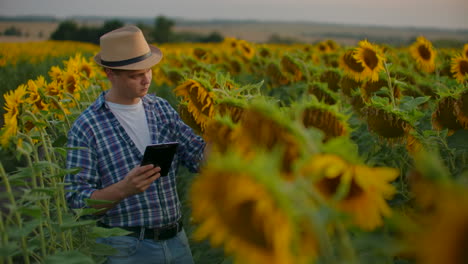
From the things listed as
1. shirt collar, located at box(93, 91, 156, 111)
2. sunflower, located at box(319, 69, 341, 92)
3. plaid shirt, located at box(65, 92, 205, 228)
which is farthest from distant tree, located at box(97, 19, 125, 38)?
sunflower, located at box(319, 69, 341, 92)

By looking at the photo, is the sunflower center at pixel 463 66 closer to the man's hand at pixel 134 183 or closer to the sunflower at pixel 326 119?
the man's hand at pixel 134 183

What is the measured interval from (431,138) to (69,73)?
2475 mm

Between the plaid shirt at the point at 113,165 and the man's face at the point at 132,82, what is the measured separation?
0.39ft

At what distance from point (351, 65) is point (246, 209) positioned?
3.15 m

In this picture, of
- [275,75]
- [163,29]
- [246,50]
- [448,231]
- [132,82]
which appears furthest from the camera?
[163,29]

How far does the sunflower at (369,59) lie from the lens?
11.1 ft

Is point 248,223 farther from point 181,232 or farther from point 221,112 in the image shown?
point 181,232

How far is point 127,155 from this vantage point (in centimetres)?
259

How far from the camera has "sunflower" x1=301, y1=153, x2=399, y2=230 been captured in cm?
99

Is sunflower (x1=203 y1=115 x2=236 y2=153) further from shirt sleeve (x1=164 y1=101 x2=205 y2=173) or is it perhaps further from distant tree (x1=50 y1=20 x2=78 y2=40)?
distant tree (x1=50 y1=20 x2=78 y2=40)

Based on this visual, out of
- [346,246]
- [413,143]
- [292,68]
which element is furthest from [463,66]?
[346,246]

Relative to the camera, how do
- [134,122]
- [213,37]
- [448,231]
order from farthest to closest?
[213,37] → [134,122] → [448,231]

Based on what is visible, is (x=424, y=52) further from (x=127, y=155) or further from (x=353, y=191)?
(x=353, y=191)

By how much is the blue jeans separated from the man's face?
684 millimetres
